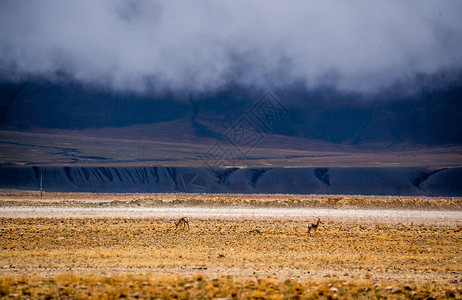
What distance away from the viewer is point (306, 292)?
9719mm

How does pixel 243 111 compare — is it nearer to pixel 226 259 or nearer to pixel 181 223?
pixel 181 223

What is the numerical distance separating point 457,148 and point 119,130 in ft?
356

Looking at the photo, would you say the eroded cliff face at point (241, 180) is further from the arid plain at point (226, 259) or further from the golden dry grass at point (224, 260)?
the golden dry grass at point (224, 260)

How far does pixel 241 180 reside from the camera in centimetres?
8650

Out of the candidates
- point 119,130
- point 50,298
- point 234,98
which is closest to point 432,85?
point 234,98

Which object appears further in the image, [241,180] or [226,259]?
[241,180]

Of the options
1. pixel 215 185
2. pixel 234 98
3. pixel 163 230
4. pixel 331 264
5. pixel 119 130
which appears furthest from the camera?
pixel 234 98

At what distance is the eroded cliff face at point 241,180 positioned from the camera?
8050 centimetres

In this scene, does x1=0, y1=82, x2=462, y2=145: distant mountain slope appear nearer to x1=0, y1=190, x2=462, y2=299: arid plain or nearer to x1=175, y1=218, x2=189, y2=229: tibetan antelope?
x1=175, y1=218, x2=189, y2=229: tibetan antelope

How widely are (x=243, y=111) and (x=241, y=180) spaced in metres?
79.9

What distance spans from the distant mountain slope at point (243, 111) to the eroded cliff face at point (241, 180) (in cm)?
6947

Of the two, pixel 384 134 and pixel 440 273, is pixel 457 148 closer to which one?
pixel 384 134

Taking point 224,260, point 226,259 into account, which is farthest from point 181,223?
point 224,260

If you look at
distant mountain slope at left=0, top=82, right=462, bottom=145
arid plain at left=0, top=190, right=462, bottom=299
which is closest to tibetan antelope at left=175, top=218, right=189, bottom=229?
arid plain at left=0, top=190, right=462, bottom=299
